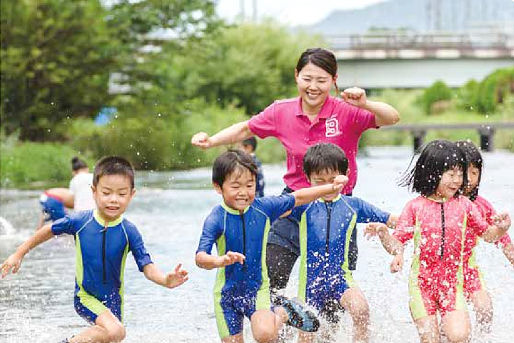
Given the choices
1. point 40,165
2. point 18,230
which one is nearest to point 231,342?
point 18,230

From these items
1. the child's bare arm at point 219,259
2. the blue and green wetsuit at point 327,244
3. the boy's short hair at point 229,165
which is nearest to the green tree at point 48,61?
the blue and green wetsuit at point 327,244

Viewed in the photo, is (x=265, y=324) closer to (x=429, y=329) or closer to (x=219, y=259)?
(x=219, y=259)

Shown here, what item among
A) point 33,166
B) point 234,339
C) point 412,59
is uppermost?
point 234,339

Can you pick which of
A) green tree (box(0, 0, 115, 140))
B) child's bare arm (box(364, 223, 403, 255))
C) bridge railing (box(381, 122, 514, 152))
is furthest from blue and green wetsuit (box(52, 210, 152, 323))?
bridge railing (box(381, 122, 514, 152))

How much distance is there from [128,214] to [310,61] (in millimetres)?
12106

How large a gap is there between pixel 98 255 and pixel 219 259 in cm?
79

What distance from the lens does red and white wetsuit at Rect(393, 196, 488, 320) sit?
6.16 meters

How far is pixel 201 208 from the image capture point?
19266 mm

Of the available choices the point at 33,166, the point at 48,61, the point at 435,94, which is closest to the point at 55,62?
the point at 48,61

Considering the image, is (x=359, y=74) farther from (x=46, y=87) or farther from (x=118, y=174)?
(x=118, y=174)

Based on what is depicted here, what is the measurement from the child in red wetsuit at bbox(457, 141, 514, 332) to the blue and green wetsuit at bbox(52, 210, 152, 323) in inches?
73.9

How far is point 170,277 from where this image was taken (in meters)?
5.76

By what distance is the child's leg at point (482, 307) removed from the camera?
638cm

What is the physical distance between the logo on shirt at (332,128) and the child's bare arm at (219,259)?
→ 1264mm
